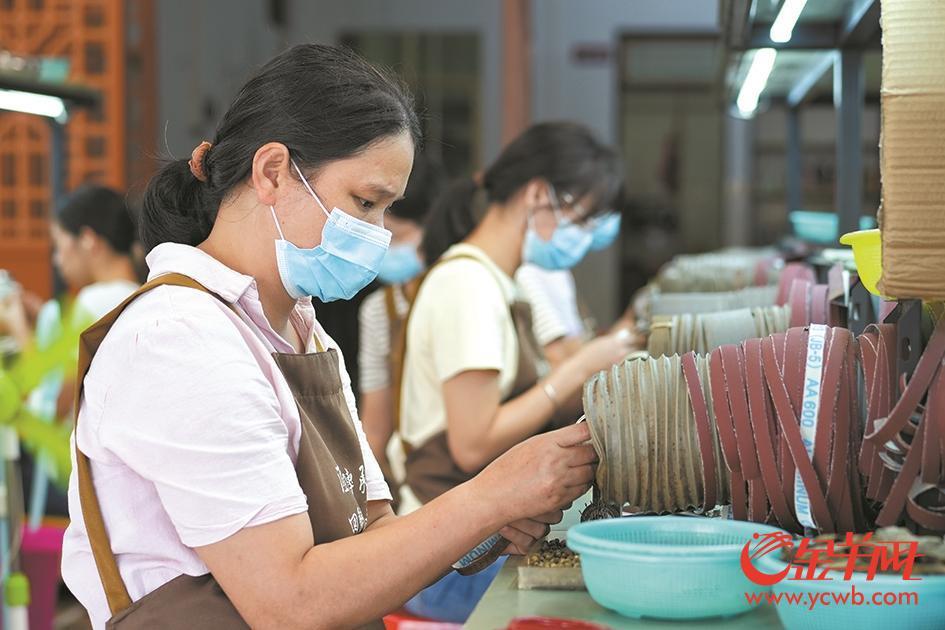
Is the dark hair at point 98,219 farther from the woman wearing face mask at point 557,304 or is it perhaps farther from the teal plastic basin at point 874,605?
the teal plastic basin at point 874,605

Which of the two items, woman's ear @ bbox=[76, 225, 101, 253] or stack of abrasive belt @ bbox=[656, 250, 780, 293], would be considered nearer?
stack of abrasive belt @ bbox=[656, 250, 780, 293]

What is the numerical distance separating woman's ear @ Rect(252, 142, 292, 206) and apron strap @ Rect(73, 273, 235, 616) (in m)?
0.22

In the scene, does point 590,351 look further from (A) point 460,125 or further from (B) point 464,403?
(A) point 460,125

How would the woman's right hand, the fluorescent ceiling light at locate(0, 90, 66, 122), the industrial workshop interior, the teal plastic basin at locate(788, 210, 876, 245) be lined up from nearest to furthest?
the industrial workshop interior → the woman's right hand → the teal plastic basin at locate(788, 210, 876, 245) → the fluorescent ceiling light at locate(0, 90, 66, 122)

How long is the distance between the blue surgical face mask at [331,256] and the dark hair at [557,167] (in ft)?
4.60

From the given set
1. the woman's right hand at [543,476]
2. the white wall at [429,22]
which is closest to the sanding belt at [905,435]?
the woman's right hand at [543,476]

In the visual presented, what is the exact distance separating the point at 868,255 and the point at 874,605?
48 centimetres

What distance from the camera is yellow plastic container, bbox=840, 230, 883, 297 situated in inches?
52.8

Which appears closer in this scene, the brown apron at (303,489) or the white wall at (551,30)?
the brown apron at (303,489)

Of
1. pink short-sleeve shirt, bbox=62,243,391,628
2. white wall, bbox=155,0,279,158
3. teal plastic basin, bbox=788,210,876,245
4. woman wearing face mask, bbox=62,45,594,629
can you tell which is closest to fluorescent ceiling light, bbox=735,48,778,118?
teal plastic basin, bbox=788,210,876,245

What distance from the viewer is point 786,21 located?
7.32ft

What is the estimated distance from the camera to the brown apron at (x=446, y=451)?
8.89 ft

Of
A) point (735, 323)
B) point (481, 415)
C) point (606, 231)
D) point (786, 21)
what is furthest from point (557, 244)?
point (735, 323)

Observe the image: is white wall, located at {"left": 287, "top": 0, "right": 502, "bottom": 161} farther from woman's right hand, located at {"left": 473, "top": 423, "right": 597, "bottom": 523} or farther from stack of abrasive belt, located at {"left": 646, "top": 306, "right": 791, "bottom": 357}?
woman's right hand, located at {"left": 473, "top": 423, "right": 597, "bottom": 523}
